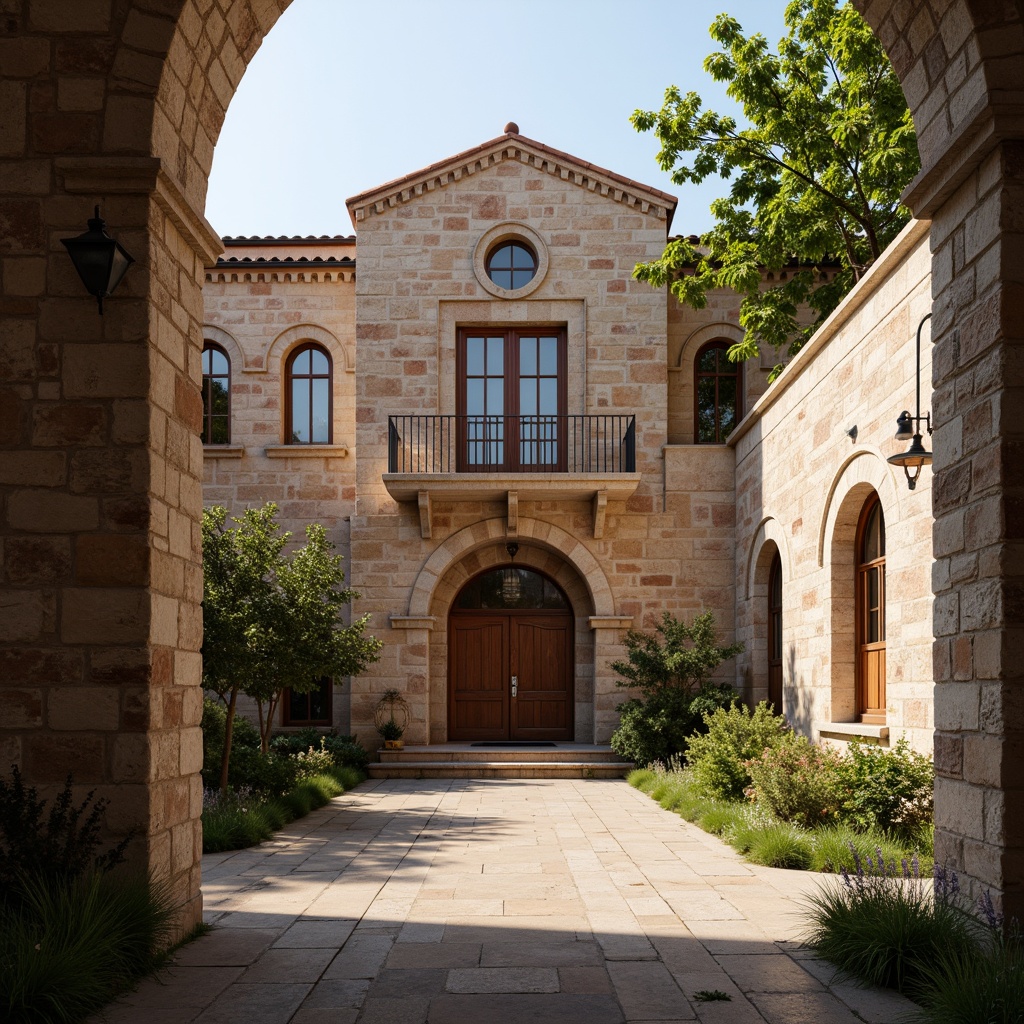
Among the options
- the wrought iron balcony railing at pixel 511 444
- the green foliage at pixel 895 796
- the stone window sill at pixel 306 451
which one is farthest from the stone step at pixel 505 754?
the green foliage at pixel 895 796

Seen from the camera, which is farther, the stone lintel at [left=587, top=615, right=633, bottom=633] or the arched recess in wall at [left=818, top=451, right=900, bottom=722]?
the stone lintel at [left=587, top=615, right=633, bottom=633]

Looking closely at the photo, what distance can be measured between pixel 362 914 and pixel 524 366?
12.0 meters

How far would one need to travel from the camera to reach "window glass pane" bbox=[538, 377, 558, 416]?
Result: 1753 centimetres

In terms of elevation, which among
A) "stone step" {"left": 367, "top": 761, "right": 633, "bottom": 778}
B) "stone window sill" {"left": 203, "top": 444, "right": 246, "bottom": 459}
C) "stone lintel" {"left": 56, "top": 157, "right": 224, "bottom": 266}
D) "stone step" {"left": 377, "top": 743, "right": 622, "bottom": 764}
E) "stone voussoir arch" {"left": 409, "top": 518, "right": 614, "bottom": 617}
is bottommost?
"stone step" {"left": 367, "top": 761, "right": 633, "bottom": 778}

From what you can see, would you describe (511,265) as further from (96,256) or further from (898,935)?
(898,935)

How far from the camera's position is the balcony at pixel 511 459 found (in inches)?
642

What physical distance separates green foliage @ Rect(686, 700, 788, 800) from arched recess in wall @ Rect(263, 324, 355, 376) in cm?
914

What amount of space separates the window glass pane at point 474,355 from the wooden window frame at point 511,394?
63mm

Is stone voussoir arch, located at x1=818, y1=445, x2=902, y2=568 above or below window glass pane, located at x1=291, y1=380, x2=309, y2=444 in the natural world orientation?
below

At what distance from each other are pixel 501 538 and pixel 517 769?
3.50 m

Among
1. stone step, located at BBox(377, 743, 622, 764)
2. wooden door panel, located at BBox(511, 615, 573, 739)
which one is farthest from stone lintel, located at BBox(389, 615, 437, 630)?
stone step, located at BBox(377, 743, 622, 764)

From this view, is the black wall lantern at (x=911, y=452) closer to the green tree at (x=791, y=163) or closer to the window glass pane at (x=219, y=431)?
the green tree at (x=791, y=163)

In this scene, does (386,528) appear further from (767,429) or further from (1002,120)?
(1002,120)

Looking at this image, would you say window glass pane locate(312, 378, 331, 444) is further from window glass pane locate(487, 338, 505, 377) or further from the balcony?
window glass pane locate(487, 338, 505, 377)
